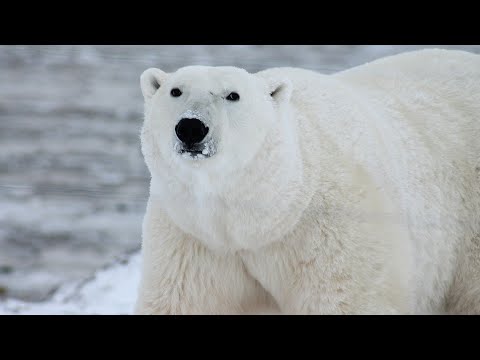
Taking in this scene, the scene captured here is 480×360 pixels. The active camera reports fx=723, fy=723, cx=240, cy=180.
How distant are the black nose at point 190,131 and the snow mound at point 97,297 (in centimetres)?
170

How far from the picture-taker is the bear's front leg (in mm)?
3271

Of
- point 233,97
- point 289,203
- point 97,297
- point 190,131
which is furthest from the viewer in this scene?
point 97,297

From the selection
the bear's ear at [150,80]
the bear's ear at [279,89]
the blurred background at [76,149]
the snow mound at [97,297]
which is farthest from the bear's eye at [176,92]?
the snow mound at [97,297]

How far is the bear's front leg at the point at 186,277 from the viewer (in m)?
3.27

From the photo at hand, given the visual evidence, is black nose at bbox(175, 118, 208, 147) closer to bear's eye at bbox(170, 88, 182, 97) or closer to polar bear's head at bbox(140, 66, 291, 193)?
polar bear's head at bbox(140, 66, 291, 193)

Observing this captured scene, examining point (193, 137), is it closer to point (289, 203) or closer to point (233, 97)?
point (233, 97)

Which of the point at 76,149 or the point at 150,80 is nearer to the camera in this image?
the point at 150,80

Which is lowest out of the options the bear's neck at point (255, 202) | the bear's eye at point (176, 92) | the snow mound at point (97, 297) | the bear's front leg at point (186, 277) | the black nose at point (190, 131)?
the snow mound at point (97, 297)

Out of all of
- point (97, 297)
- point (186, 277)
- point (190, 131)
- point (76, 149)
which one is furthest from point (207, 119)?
point (76, 149)

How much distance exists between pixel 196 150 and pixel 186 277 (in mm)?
790

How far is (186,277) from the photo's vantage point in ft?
10.8

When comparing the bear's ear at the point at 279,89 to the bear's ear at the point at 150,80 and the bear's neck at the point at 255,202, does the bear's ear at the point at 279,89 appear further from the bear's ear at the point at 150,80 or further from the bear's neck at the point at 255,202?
the bear's ear at the point at 150,80

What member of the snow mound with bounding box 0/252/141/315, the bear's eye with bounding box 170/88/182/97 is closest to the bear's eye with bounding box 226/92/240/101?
the bear's eye with bounding box 170/88/182/97

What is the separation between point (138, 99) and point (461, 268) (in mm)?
5513
